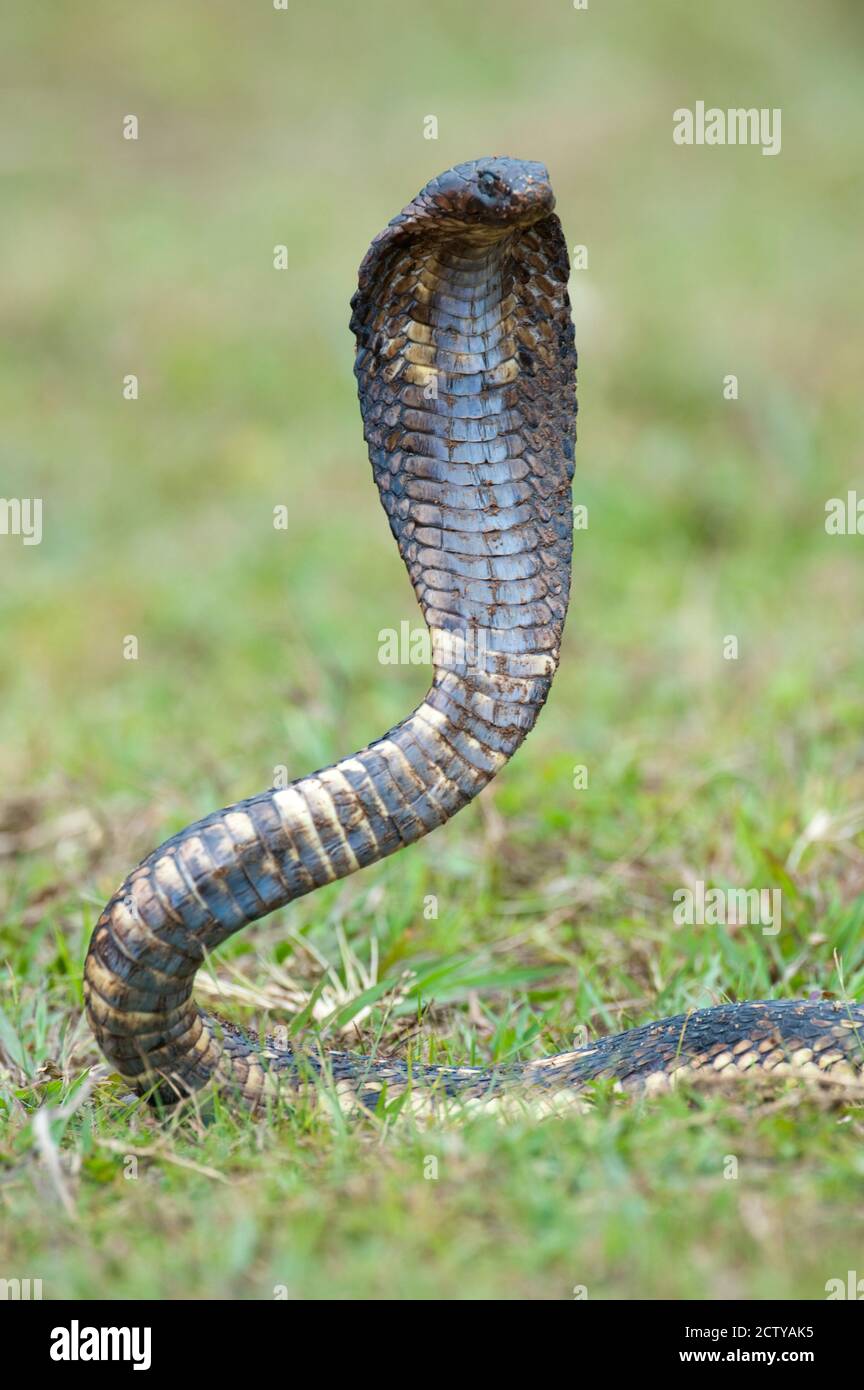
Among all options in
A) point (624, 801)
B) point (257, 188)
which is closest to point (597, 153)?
point (257, 188)

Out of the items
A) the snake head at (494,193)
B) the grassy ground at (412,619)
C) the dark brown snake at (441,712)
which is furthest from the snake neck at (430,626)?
the grassy ground at (412,619)

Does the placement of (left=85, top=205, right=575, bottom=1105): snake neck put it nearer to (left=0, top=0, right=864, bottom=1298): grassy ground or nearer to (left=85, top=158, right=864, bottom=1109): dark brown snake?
(left=85, top=158, right=864, bottom=1109): dark brown snake

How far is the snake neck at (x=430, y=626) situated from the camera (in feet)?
9.88

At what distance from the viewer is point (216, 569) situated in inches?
340

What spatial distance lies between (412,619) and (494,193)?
5156 millimetres

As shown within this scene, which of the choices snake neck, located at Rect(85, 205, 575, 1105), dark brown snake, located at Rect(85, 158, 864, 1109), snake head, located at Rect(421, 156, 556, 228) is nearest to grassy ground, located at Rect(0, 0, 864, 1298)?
dark brown snake, located at Rect(85, 158, 864, 1109)

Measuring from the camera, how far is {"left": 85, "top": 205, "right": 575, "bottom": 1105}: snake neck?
3.01 m

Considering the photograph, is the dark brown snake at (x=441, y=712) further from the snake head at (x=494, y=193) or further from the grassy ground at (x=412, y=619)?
the grassy ground at (x=412, y=619)

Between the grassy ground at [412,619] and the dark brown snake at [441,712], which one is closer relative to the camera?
the grassy ground at [412,619]

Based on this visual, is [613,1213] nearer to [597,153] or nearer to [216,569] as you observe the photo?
[216,569]

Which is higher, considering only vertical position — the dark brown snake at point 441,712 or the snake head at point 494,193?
the snake head at point 494,193

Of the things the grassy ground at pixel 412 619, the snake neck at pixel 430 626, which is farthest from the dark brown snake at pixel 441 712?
the grassy ground at pixel 412 619

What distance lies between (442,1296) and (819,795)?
2968 mm

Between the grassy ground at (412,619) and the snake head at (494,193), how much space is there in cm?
169
